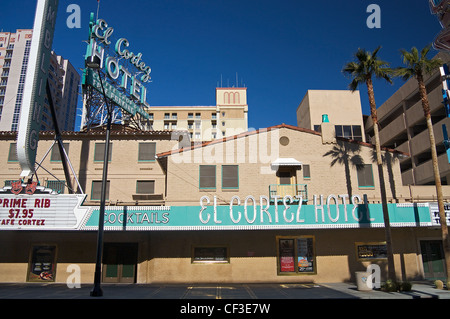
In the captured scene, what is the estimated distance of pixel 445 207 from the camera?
20719mm

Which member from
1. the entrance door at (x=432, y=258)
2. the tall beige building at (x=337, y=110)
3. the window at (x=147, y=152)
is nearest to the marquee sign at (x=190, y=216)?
the entrance door at (x=432, y=258)

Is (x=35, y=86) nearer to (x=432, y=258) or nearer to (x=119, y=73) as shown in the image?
(x=119, y=73)

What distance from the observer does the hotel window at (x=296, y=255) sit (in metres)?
22.3

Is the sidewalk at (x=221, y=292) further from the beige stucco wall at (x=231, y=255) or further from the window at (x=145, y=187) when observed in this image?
the window at (x=145, y=187)

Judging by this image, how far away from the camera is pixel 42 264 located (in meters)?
23.0

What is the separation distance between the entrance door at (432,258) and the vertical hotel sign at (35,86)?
25.9m

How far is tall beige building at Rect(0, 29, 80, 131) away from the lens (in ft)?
319

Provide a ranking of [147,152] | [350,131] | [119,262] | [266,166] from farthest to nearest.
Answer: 1. [350,131]
2. [147,152]
3. [266,166]
4. [119,262]

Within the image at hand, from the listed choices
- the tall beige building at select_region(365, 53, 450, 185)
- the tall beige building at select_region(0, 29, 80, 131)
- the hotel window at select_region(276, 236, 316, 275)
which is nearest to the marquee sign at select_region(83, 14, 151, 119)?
the hotel window at select_region(276, 236, 316, 275)

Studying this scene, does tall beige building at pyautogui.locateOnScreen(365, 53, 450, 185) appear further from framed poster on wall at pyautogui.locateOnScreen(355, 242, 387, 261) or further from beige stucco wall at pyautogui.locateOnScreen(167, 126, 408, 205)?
framed poster on wall at pyautogui.locateOnScreen(355, 242, 387, 261)

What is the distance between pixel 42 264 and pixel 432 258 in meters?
26.2

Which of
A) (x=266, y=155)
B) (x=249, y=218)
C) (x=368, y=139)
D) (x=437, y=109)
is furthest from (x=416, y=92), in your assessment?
(x=249, y=218)

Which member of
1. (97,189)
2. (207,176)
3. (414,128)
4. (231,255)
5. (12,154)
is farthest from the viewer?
(414,128)

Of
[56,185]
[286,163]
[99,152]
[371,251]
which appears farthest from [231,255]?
[56,185]
